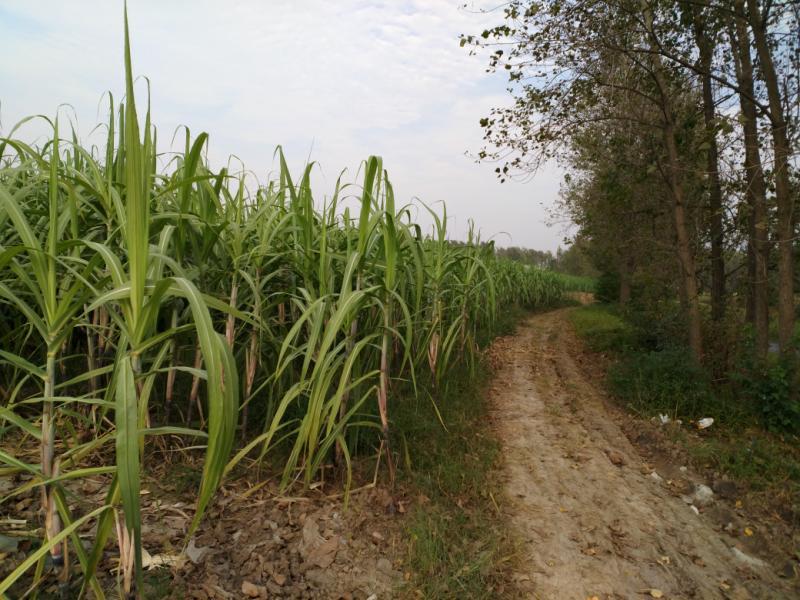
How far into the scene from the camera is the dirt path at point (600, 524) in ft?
6.84

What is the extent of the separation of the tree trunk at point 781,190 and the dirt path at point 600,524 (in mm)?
1722

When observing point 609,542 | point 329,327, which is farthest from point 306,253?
point 609,542

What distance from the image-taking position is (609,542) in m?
2.35

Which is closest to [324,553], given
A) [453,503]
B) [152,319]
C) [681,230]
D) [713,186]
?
[453,503]

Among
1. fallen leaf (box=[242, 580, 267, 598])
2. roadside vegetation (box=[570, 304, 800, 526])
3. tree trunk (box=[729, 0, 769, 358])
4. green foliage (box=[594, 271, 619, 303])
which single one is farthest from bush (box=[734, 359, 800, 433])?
green foliage (box=[594, 271, 619, 303])

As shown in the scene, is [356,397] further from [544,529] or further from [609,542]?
[609,542]

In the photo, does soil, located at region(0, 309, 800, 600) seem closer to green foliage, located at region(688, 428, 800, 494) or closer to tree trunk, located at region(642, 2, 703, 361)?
green foliage, located at region(688, 428, 800, 494)

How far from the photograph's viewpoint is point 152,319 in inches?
48.5

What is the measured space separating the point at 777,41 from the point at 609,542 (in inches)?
198

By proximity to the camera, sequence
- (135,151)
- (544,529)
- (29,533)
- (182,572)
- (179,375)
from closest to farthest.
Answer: (135,151)
(29,533)
(182,572)
(544,529)
(179,375)

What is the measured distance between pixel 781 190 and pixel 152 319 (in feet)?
16.2

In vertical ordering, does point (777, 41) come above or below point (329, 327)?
above

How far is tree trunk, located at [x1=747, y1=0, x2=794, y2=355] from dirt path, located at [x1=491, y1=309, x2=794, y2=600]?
5.65ft

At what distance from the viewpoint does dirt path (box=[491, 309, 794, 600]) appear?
2.08 m
